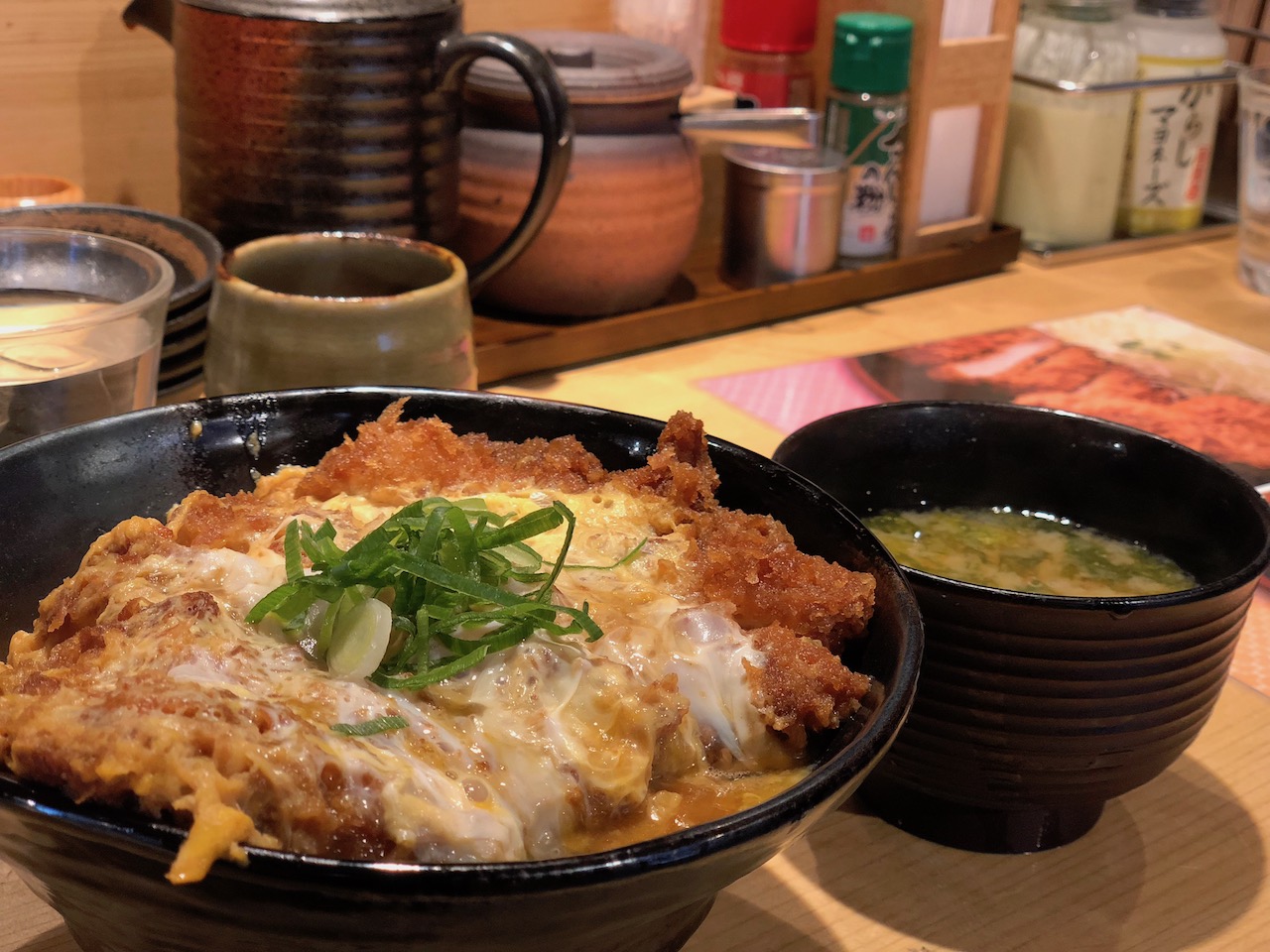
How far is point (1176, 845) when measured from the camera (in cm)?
102

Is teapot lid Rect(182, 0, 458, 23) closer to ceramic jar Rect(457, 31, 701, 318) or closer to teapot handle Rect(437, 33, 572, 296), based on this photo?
teapot handle Rect(437, 33, 572, 296)

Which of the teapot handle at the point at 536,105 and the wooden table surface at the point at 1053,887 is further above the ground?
the teapot handle at the point at 536,105

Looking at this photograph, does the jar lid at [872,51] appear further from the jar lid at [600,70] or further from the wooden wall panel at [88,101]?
the wooden wall panel at [88,101]

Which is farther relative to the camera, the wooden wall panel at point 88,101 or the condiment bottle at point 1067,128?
the condiment bottle at point 1067,128

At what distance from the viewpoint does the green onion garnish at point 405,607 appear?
2.33 ft

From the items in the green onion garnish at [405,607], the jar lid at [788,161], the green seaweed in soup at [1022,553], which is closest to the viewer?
the green onion garnish at [405,607]

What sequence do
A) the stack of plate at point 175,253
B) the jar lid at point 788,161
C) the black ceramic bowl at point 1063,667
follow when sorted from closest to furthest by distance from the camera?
1. the black ceramic bowl at point 1063,667
2. the stack of plate at point 175,253
3. the jar lid at point 788,161

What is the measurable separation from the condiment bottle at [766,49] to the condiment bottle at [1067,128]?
414 millimetres

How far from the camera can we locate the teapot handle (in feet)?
5.17

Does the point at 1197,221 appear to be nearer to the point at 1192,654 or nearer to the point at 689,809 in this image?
the point at 1192,654

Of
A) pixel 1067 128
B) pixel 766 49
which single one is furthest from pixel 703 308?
pixel 1067 128

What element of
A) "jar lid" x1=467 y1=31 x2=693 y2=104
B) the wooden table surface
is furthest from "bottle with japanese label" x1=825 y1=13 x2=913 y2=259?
the wooden table surface

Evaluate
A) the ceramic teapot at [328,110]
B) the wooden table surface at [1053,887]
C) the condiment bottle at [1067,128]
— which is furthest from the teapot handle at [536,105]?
the condiment bottle at [1067,128]

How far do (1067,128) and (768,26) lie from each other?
576 mm
